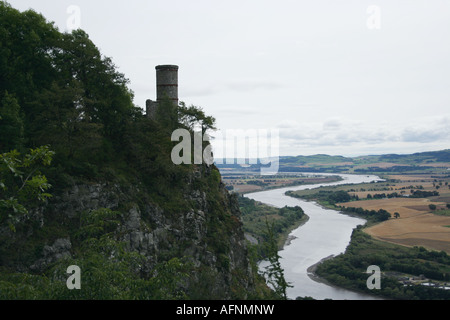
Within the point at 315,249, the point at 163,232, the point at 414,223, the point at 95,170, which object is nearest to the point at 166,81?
the point at 95,170

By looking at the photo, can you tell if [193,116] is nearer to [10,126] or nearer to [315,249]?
[10,126]

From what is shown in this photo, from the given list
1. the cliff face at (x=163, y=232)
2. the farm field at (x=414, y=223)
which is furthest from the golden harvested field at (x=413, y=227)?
the cliff face at (x=163, y=232)

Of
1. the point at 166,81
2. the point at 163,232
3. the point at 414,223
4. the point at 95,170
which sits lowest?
the point at 414,223

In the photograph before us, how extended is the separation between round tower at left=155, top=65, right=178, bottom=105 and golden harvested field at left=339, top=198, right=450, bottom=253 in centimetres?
5430

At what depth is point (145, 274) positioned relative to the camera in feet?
64.8

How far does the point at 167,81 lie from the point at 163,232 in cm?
1285

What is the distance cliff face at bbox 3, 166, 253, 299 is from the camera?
1696cm

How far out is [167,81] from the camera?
2978 cm

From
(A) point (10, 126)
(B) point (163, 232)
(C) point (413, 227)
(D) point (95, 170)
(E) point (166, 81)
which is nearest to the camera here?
(A) point (10, 126)

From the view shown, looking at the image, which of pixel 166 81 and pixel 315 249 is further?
pixel 315 249

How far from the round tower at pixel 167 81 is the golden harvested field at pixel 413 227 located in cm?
5430

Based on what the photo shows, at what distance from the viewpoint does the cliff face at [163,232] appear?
1696 centimetres

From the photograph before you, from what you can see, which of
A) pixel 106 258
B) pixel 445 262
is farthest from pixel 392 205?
pixel 106 258

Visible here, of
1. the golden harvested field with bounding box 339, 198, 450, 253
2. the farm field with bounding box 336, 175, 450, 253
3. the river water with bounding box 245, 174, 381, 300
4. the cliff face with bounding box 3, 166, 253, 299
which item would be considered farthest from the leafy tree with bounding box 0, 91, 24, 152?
the golden harvested field with bounding box 339, 198, 450, 253
